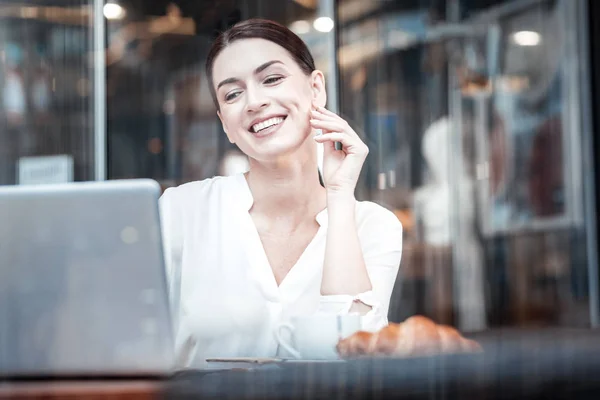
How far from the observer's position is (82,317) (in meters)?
0.93

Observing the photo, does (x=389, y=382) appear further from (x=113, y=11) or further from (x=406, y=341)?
(x=113, y=11)

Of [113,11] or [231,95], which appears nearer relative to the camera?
[231,95]

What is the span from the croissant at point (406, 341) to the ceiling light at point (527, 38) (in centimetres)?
301

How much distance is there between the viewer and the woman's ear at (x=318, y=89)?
2.33 meters

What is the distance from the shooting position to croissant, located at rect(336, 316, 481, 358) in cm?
111

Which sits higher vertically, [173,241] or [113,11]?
[113,11]

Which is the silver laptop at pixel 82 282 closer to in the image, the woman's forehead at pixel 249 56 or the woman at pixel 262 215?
the woman at pixel 262 215

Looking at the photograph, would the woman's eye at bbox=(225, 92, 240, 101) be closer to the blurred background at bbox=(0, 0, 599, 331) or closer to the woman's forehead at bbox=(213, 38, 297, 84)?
the woman's forehead at bbox=(213, 38, 297, 84)

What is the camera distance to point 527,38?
3.93 metres

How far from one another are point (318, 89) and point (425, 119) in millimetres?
1460

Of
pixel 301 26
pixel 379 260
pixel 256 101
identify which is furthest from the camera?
pixel 301 26

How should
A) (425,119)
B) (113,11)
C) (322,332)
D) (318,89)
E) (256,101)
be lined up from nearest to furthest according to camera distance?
(322,332) → (256,101) → (318,89) → (113,11) → (425,119)

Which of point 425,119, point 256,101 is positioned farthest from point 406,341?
point 425,119

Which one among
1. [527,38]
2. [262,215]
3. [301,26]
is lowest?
[262,215]
